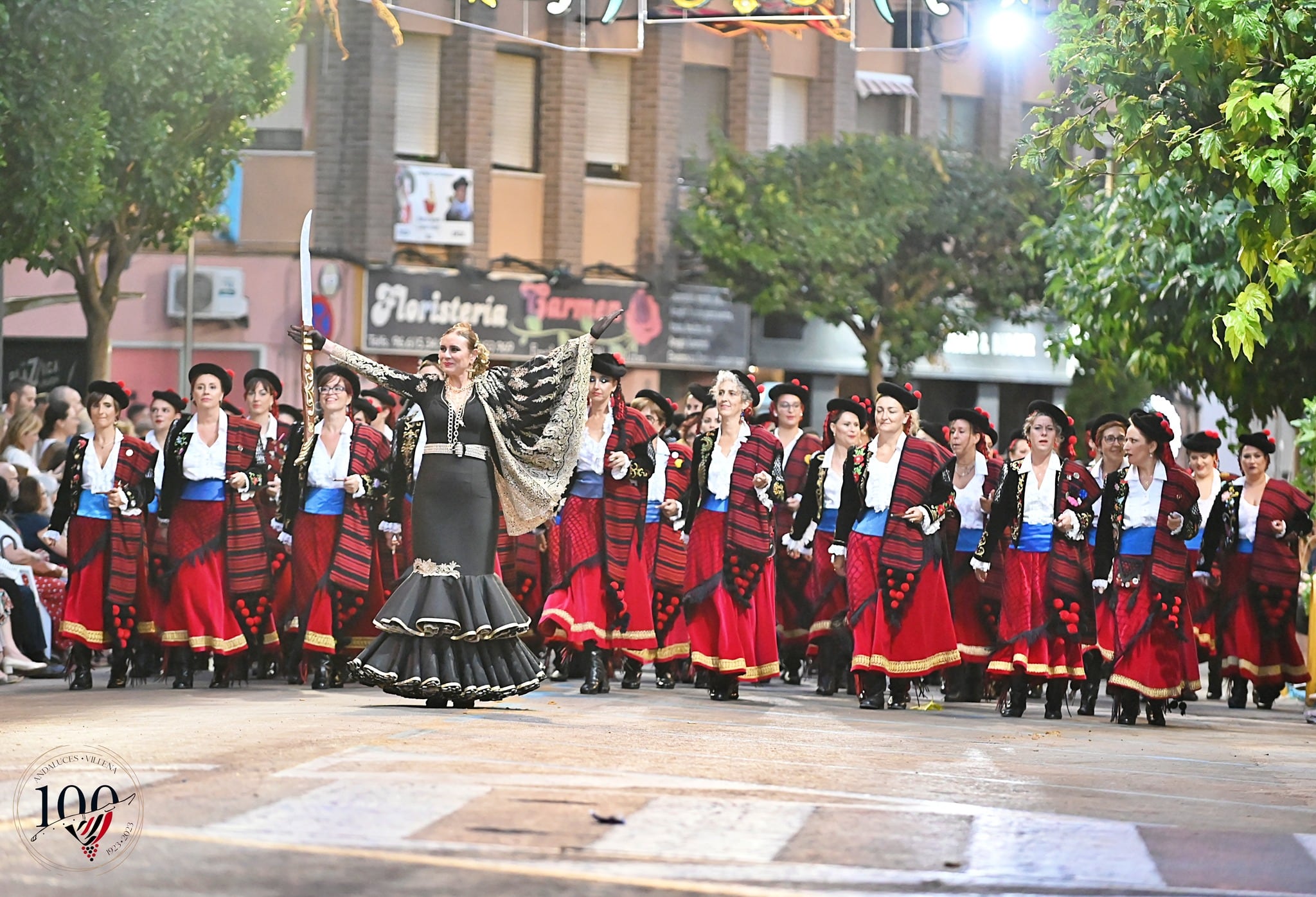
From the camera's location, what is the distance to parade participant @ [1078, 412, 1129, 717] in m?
15.6

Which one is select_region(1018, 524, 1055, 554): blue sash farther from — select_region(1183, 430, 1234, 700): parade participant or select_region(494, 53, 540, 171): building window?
select_region(494, 53, 540, 171): building window

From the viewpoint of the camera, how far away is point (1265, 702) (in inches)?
693

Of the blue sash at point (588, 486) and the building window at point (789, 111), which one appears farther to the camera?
the building window at point (789, 111)

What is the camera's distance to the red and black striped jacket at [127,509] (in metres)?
15.3

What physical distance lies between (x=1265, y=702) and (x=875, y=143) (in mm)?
22297

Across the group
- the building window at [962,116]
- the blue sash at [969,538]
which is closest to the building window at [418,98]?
the building window at [962,116]

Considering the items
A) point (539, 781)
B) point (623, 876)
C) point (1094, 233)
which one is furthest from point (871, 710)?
point (1094, 233)

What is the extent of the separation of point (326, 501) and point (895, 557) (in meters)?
3.63

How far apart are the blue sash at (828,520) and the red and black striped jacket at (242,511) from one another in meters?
3.94

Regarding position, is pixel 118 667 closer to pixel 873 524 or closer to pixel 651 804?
pixel 873 524

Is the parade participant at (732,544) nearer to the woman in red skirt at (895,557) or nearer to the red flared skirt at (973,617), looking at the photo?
the woman in red skirt at (895,557)

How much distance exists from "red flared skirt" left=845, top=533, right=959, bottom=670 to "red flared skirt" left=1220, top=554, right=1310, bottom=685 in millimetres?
3655

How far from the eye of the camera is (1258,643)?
17.6 meters

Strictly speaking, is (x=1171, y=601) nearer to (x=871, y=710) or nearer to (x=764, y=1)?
(x=871, y=710)
